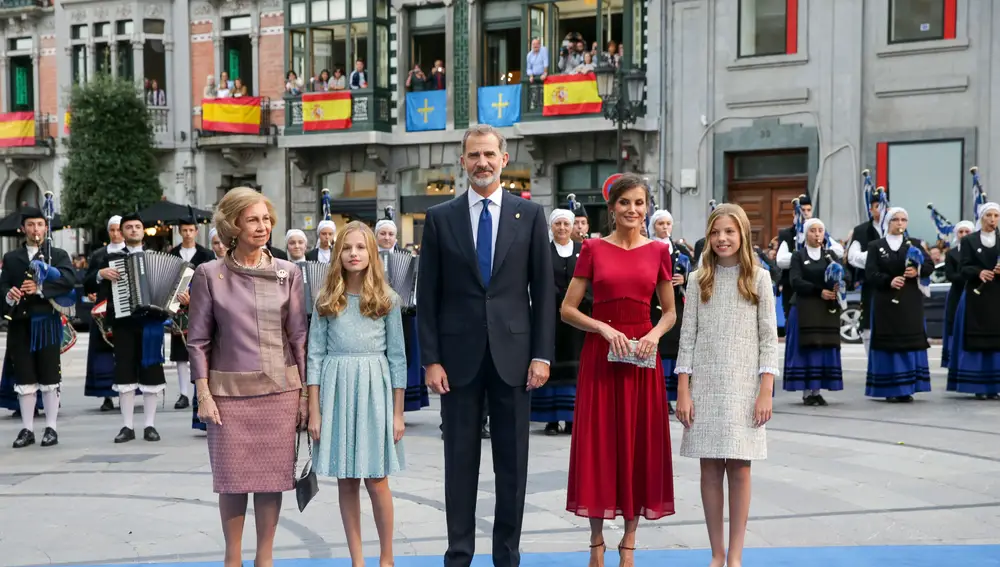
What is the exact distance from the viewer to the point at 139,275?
1116 centimetres

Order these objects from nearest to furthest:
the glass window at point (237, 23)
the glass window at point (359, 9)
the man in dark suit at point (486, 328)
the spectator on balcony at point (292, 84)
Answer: the man in dark suit at point (486, 328) < the glass window at point (359, 9) < the spectator on balcony at point (292, 84) < the glass window at point (237, 23)

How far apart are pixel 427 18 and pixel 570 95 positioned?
5.12m

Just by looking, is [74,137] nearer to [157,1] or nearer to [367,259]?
[157,1]

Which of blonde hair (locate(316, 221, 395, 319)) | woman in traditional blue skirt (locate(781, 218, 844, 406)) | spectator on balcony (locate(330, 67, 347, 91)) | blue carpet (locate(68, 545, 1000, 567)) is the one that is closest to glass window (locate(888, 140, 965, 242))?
woman in traditional blue skirt (locate(781, 218, 844, 406))

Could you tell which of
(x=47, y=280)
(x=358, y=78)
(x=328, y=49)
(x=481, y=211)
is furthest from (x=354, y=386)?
(x=328, y=49)

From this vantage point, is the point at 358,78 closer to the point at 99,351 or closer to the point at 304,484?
the point at 99,351

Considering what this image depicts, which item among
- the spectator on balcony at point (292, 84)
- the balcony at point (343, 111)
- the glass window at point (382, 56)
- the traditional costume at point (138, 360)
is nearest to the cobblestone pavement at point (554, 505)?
the traditional costume at point (138, 360)

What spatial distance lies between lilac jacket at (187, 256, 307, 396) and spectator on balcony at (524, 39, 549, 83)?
23.1 meters

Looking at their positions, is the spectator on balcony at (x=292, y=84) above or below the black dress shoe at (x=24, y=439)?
above

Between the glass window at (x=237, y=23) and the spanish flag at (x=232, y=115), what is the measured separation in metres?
2.13

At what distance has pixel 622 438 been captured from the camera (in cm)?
639

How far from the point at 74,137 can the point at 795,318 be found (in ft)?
82.2

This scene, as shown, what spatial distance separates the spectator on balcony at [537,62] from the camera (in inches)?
1127

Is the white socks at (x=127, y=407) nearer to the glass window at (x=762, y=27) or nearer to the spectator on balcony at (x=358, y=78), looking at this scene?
the glass window at (x=762, y=27)
